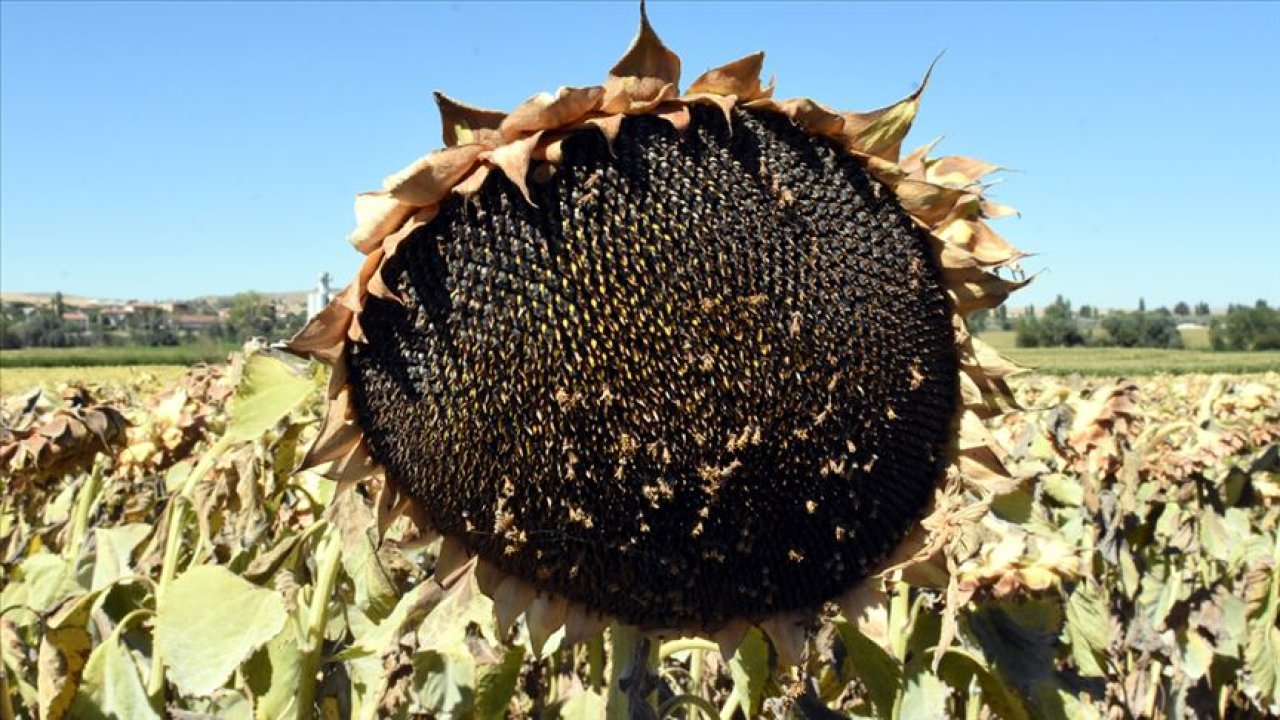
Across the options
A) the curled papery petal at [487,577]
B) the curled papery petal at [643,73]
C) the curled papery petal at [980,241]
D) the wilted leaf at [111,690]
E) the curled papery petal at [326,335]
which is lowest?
the wilted leaf at [111,690]

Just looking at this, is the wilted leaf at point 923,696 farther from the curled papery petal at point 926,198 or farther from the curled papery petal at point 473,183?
the curled papery petal at point 473,183

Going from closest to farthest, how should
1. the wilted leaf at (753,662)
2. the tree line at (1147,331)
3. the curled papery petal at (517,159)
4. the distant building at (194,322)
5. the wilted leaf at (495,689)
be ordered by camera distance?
the curled papery petal at (517,159)
the wilted leaf at (753,662)
the wilted leaf at (495,689)
the distant building at (194,322)
the tree line at (1147,331)

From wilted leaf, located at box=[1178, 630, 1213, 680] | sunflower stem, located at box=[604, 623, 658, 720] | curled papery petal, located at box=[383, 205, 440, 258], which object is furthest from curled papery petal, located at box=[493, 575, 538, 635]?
wilted leaf, located at box=[1178, 630, 1213, 680]

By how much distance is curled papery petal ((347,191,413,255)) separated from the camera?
1521mm

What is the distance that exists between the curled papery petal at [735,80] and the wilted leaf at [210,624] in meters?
1.20

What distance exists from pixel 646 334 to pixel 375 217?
408 mm

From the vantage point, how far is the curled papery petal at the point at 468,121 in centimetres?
149

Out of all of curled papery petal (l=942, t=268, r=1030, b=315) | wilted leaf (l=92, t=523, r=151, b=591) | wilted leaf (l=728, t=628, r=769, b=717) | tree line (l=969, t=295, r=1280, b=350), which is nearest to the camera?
curled papery petal (l=942, t=268, r=1030, b=315)

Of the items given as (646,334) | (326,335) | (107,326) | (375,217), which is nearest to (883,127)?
(646,334)

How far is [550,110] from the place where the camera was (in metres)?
1.49

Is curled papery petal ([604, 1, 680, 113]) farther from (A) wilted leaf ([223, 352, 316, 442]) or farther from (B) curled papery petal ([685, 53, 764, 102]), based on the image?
(A) wilted leaf ([223, 352, 316, 442])

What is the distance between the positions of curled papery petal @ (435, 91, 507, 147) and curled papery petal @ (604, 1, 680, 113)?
158 mm

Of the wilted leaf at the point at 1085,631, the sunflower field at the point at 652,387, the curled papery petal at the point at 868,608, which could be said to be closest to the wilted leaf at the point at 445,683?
the sunflower field at the point at 652,387

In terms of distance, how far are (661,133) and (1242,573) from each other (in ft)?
17.1
